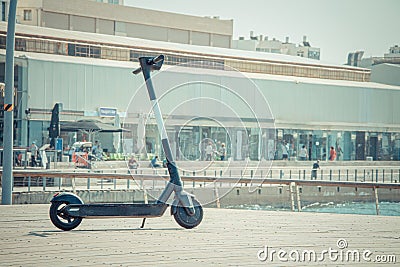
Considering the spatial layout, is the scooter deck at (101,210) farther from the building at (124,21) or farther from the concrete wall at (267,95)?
the building at (124,21)

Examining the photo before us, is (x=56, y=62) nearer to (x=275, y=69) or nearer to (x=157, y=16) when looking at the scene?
(x=275, y=69)

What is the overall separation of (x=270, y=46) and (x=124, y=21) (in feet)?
139

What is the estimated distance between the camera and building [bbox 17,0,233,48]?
7294cm

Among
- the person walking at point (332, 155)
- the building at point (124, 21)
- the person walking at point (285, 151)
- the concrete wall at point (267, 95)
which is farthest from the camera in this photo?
the building at point (124, 21)

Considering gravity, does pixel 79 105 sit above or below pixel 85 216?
above

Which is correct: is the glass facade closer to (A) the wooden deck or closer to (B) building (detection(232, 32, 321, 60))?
(A) the wooden deck

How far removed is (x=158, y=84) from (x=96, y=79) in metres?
36.2

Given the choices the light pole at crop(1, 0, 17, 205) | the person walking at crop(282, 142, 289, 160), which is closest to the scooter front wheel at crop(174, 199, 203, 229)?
the light pole at crop(1, 0, 17, 205)

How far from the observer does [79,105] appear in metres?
48.3

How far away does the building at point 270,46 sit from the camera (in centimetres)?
11312

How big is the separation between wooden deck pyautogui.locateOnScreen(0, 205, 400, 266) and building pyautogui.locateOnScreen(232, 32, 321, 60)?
99751mm

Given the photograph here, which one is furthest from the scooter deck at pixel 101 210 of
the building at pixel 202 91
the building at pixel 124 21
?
the building at pixel 124 21

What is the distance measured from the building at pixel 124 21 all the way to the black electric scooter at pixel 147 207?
2499 inches

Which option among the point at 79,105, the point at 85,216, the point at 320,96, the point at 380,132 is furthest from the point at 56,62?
the point at 85,216
